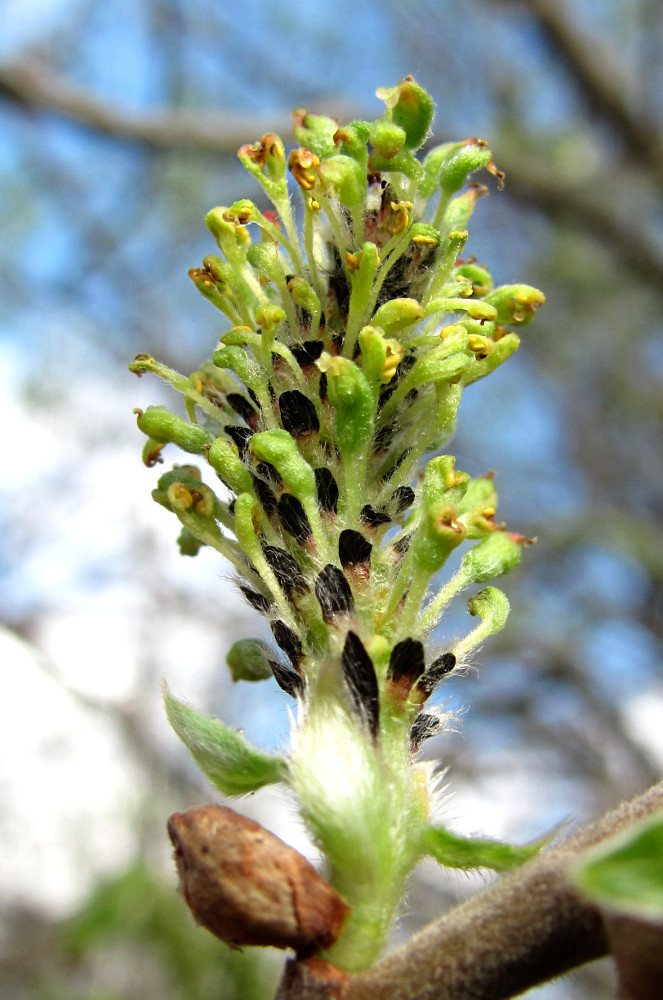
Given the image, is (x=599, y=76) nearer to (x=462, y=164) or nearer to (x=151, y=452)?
(x=462, y=164)

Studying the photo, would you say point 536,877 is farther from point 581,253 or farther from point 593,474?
point 581,253

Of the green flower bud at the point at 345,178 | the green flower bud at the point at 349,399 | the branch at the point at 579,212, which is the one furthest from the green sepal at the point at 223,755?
the branch at the point at 579,212

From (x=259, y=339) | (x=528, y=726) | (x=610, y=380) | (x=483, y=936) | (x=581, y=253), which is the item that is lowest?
(x=528, y=726)

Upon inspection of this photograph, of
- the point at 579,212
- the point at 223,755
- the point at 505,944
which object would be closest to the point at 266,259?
the point at 223,755

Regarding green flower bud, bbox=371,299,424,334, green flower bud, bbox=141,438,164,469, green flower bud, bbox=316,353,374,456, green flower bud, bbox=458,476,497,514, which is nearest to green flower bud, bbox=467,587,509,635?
green flower bud, bbox=458,476,497,514

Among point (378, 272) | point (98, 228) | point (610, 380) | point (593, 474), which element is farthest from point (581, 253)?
point (378, 272)

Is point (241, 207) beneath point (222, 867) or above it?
above
